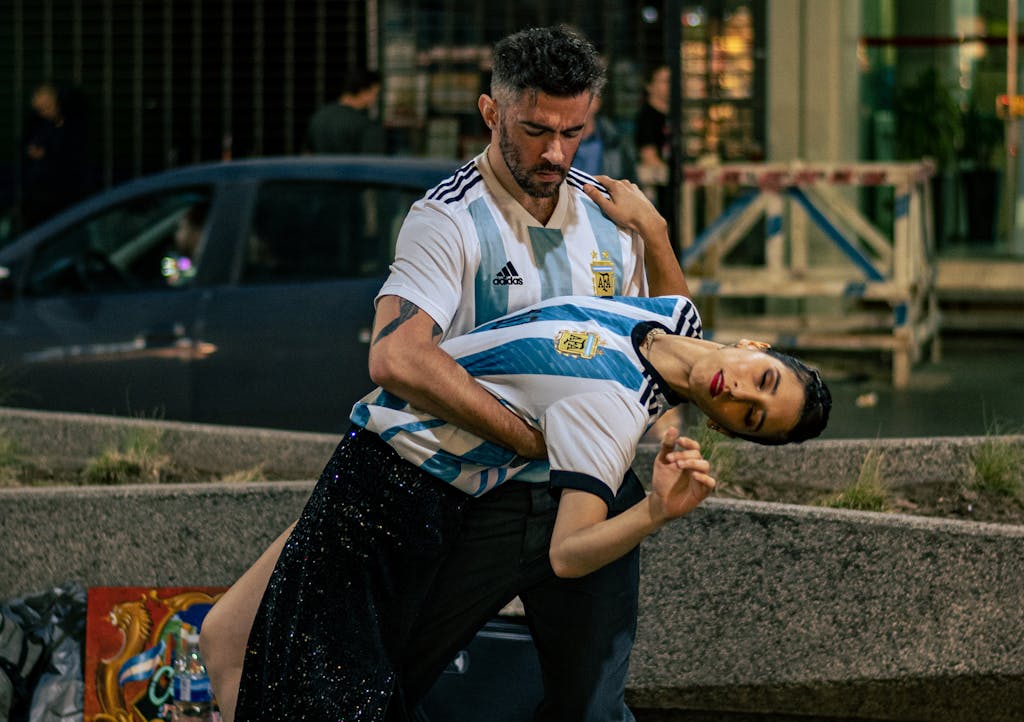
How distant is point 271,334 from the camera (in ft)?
24.1

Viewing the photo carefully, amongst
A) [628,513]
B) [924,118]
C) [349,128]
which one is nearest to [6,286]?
[349,128]

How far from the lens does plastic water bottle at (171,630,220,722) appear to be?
15.6 ft

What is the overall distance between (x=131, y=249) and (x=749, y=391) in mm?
4988

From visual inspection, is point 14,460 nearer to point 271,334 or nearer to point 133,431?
point 133,431

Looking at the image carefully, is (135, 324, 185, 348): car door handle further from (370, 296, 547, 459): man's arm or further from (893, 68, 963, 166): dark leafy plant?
(893, 68, 963, 166): dark leafy plant

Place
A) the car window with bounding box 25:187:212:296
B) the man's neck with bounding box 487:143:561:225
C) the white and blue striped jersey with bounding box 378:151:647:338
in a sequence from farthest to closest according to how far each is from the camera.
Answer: the car window with bounding box 25:187:212:296
the man's neck with bounding box 487:143:561:225
the white and blue striped jersey with bounding box 378:151:647:338

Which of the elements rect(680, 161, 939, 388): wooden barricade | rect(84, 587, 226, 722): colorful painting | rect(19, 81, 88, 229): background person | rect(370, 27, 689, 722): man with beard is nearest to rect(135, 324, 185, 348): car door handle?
rect(84, 587, 226, 722): colorful painting

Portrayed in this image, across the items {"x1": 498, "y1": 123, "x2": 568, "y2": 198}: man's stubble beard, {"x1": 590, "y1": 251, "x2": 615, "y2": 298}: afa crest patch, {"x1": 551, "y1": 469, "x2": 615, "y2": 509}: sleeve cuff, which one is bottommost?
{"x1": 551, "y1": 469, "x2": 615, "y2": 509}: sleeve cuff

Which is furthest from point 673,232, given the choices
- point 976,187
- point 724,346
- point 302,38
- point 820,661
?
point 976,187

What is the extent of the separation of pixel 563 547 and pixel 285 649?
677mm

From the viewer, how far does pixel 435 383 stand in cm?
337

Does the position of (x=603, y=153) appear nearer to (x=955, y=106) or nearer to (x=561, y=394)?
(x=955, y=106)

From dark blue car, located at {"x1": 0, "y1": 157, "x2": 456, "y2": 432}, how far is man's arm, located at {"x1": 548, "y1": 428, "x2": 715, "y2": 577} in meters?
4.09

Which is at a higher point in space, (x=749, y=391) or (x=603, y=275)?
(x=603, y=275)
